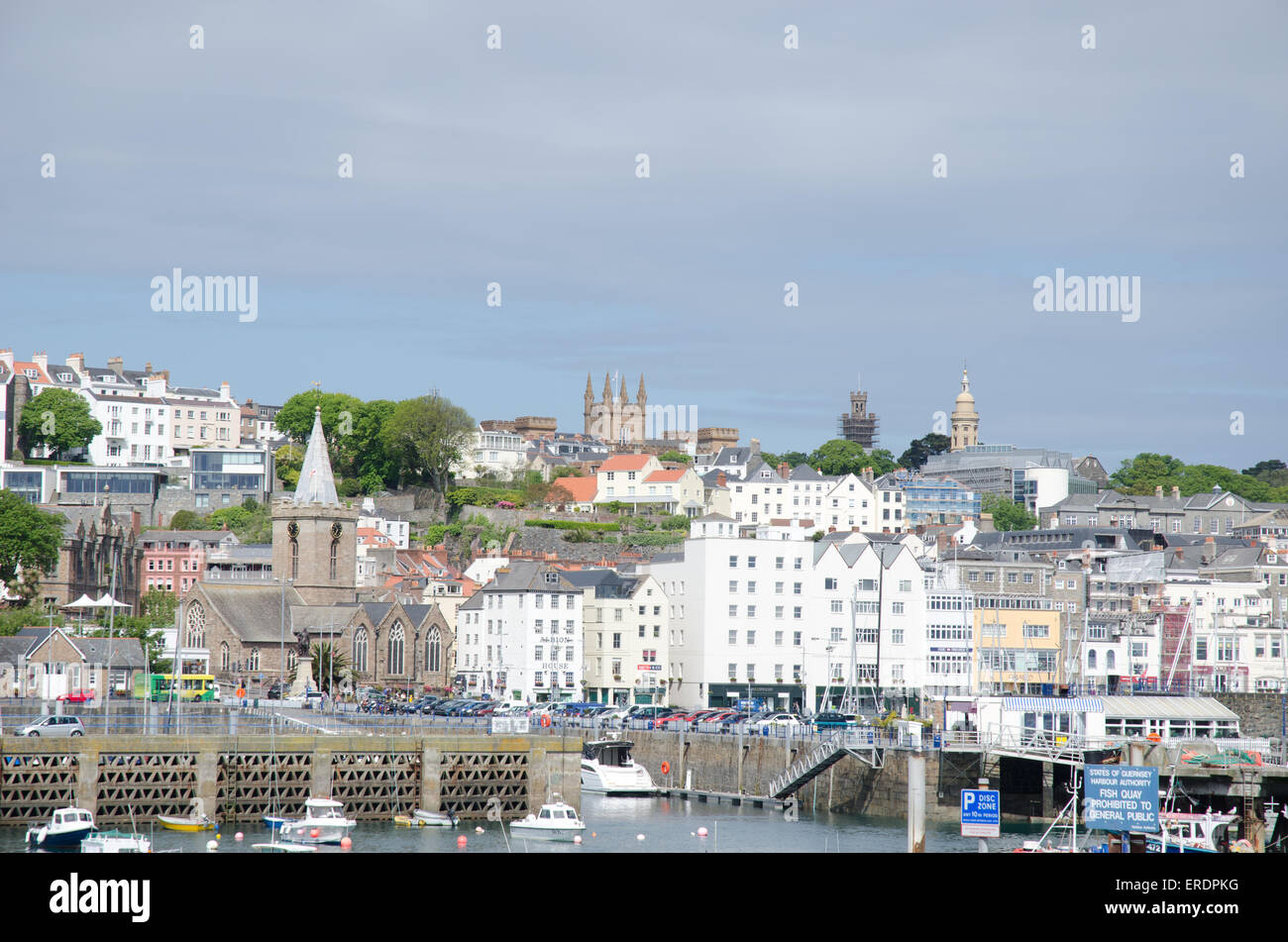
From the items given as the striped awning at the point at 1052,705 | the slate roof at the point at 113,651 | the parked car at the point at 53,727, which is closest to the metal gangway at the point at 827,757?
the striped awning at the point at 1052,705

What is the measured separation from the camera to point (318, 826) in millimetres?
46500

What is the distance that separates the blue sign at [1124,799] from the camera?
119ft

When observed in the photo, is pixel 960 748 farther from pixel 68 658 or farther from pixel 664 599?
pixel 68 658

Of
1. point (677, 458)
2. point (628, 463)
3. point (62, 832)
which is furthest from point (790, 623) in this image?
point (677, 458)

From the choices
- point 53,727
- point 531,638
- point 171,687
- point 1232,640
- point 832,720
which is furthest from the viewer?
point 1232,640

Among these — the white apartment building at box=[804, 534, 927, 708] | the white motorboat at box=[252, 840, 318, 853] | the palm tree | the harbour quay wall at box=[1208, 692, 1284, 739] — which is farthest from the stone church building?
the white motorboat at box=[252, 840, 318, 853]

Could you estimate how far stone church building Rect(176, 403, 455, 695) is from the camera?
10294cm

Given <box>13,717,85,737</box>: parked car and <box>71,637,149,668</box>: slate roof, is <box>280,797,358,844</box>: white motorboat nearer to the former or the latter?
<box>13,717,85,737</box>: parked car

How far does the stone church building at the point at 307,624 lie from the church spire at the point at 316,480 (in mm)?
343

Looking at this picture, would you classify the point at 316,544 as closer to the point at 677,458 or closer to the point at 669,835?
the point at 669,835

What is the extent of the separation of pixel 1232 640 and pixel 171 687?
6184 centimetres

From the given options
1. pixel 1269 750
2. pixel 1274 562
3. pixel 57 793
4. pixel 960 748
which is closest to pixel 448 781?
pixel 57 793

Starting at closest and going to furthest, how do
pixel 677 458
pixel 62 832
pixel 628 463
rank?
1. pixel 62 832
2. pixel 628 463
3. pixel 677 458
